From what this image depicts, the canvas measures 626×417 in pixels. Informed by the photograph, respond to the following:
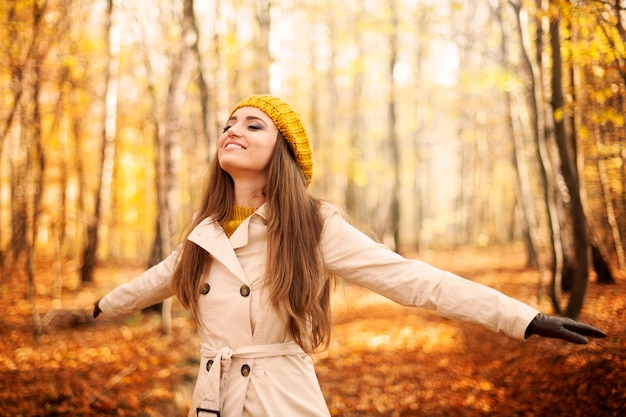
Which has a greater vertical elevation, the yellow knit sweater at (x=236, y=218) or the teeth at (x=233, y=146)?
the teeth at (x=233, y=146)

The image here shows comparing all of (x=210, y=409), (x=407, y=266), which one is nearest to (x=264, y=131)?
(x=407, y=266)

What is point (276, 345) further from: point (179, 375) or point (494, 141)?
point (494, 141)

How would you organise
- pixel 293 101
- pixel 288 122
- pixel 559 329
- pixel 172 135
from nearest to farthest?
pixel 559 329 → pixel 288 122 → pixel 172 135 → pixel 293 101

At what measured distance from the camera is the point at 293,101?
64.0 feet

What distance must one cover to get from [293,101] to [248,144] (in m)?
17.6

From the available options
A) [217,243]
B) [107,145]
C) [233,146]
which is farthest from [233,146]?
[107,145]

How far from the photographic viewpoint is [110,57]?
1003 cm

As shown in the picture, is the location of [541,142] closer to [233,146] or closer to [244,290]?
[233,146]

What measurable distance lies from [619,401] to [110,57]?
10192mm

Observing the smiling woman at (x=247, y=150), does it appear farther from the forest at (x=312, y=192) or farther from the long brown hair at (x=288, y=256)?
the forest at (x=312, y=192)

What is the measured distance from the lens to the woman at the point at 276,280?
6.50 ft

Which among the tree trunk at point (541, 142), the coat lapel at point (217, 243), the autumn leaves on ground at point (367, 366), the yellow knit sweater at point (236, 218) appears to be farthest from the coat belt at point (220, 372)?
the tree trunk at point (541, 142)

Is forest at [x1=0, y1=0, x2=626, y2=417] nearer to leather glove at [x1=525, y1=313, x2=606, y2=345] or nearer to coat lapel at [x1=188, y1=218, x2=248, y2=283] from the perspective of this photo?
coat lapel at [x1=188, y1=218, x2=248, y2=283]

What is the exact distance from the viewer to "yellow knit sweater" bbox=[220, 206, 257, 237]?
2.40 metres
